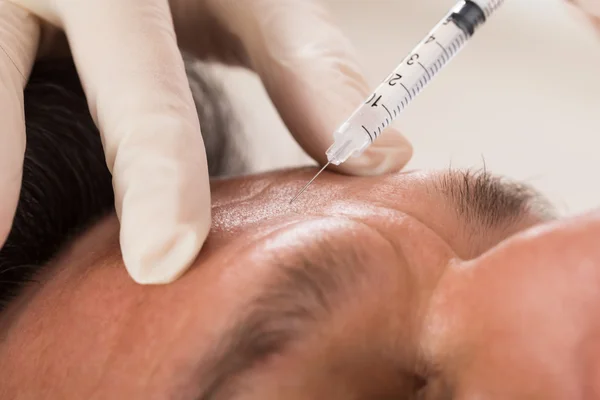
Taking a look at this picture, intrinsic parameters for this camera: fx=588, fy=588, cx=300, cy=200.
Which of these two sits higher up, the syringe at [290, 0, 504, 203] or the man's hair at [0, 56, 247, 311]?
the syringe at [290, 0, 504, 203]

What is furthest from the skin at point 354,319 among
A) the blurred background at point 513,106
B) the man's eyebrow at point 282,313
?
the blurred background at point 513,106

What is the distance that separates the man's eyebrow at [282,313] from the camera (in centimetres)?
55

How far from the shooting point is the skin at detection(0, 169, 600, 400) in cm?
54

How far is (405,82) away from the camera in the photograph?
0.78 meters

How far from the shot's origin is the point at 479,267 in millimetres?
627

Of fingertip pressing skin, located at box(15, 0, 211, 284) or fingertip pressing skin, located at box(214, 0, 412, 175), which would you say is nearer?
fingertip pressing skin, located at box(15, 0, 211, 284)

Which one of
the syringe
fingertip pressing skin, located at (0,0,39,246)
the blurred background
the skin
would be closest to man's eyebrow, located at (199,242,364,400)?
the skin

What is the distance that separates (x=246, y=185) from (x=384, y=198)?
0.60ft

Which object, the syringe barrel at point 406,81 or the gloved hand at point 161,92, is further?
the syringe barrel at point 406,81

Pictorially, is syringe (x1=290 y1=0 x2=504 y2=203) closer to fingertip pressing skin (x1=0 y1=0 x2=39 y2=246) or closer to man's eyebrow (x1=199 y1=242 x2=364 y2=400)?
man's eyebrow (x1=199 y1=242 x2=364 y2=400)

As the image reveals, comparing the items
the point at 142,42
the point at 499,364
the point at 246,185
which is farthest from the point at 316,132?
the point at 499,364

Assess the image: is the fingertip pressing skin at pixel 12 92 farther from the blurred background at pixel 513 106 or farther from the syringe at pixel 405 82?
the blurred background at pixel 513 106

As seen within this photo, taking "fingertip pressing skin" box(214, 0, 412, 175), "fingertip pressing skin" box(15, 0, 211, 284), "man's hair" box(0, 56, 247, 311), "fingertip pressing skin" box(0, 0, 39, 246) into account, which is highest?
"fingertip pressing skin" box(214, 0, 412, 175)

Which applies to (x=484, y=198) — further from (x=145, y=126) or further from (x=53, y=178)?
(x=53, y=178)
